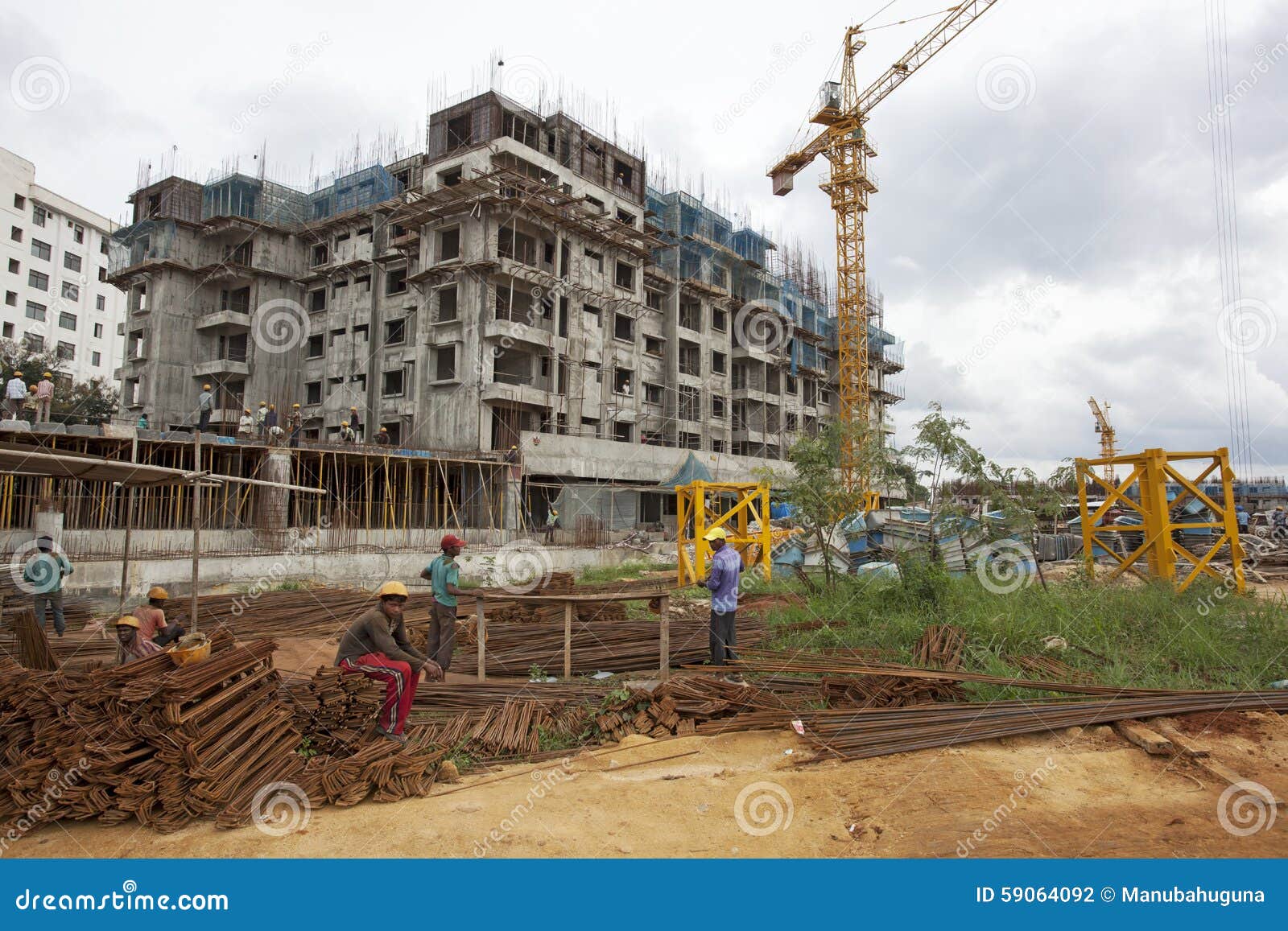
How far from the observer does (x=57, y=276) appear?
50469mm

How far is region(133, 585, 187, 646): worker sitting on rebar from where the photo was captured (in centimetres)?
738

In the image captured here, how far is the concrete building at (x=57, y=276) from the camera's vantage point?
153 feet

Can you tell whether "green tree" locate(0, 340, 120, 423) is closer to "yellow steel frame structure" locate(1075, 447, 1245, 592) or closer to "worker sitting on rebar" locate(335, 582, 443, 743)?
"worker sitting on rebar" locate(335, 582, 443, 743)

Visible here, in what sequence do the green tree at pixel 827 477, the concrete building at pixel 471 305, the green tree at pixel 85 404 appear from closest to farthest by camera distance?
the green tree at pixel 827 477 → the concrete building at pixel 471 305 → the green tree at pixel 85 404

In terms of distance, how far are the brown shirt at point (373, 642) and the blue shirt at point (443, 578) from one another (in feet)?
5.62

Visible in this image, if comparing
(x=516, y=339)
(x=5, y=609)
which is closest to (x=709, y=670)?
(x=5, y=609)

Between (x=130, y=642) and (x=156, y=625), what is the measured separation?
79 centimetres

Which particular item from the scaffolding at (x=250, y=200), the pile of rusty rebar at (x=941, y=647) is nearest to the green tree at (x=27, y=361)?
the scaffolding at (x=250, y=200)

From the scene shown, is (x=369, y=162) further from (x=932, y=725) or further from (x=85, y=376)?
(x=932, y=725)

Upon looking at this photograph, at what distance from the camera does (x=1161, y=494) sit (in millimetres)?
10281

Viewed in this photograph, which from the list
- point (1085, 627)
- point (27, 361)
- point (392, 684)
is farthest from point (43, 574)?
point (27, 361)

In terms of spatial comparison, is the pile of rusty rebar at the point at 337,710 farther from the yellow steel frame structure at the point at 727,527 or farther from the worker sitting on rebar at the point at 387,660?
the yellow steel frame structure at the point at 727,527

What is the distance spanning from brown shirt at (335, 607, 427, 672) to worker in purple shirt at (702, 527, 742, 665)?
3.14 metres

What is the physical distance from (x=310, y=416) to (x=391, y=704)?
35.5 meters
